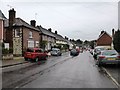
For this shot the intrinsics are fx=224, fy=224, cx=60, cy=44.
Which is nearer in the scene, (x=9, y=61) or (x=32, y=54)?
(x=9, y=61)

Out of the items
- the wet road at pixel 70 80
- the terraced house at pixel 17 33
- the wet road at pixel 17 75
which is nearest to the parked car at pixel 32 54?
the wet road at pixel 17 75

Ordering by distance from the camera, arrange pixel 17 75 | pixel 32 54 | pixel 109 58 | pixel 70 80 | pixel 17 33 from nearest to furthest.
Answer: pixel 70 80, pixel 17 75, pixel 109 58, pixel 32 54, pixel 17 33

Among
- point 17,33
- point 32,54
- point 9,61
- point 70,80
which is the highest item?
point 17,33

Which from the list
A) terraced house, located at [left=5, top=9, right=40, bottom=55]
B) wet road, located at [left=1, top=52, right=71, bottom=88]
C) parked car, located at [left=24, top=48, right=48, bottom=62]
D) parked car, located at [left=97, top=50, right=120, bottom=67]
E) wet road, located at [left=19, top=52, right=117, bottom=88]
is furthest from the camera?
terraced house, located at [left=5, top=9, right=40, bottom=55]

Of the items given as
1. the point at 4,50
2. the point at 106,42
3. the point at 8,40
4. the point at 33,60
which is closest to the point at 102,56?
the point at 33,60

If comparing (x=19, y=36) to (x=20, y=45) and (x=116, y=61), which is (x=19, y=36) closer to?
(x=20, y=45)

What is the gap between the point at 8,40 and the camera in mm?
42312

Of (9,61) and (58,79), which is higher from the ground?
(9,61)

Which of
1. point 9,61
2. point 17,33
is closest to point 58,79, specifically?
point 9,61

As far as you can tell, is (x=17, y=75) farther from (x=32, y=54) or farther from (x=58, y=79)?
(x=32, y=54)

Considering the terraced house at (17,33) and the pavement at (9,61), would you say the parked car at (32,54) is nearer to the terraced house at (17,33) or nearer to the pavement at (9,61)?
the pavement at (9,61)

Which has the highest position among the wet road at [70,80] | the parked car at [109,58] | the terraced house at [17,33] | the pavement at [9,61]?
the terraced house at [17,33]

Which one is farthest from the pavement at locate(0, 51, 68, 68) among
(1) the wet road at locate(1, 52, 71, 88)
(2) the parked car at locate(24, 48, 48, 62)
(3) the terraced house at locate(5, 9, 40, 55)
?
(3) the terraced house at locate(5, 9, 40, 55)

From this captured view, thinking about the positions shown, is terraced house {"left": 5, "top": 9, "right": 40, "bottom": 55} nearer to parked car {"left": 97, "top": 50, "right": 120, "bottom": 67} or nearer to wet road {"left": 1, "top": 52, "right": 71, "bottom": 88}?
wet road {"left": 1, "top": 52, "right": 71, "bottom": 88}
